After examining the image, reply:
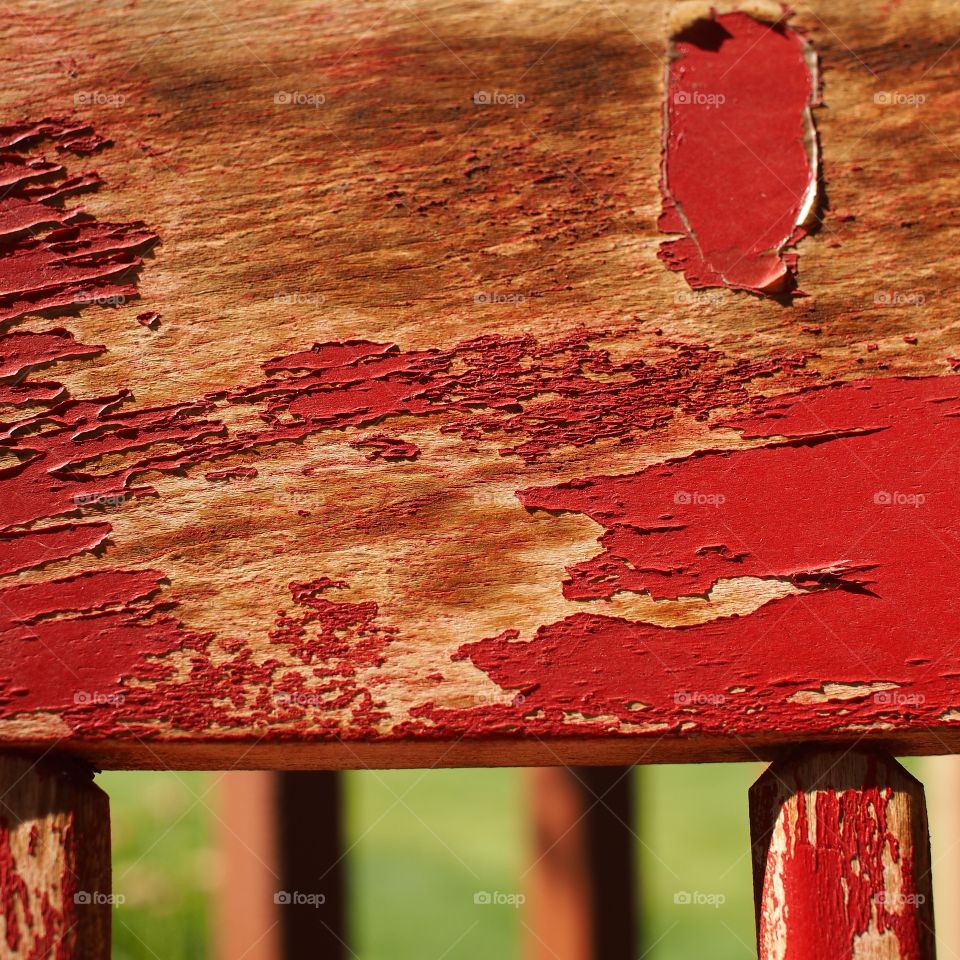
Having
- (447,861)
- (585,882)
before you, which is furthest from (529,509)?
(447,861)

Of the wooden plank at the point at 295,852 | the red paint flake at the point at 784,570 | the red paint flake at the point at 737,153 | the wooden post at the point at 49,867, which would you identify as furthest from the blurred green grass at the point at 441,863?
the red paint flake at the point at 737,153

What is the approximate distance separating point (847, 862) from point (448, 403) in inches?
17.5

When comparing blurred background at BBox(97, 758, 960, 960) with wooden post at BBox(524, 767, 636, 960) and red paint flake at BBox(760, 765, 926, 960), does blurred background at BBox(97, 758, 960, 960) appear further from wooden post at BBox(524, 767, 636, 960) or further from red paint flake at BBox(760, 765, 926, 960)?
red paint flake at BBox(760, 765, 926, 960)

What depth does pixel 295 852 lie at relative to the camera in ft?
5.94

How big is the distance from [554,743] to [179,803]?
278 cm

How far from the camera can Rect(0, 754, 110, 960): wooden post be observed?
0.68 metres

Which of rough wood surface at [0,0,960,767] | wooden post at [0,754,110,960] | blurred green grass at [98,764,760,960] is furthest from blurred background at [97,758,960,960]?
rough wood surface at [0,0,960,767]

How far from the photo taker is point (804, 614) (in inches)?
27.3

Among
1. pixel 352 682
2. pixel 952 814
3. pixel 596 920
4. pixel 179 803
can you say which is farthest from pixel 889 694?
pixel 179 803

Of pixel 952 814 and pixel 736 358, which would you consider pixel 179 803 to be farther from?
pixel 736 358

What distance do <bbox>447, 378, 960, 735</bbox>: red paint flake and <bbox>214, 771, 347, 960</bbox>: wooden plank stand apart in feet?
3.97

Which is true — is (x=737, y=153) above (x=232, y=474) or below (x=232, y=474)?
above

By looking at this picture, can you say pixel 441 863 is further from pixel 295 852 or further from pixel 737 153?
pixel 737 153

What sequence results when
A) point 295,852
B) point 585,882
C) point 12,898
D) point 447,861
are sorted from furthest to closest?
point 447,861 → point 585,882 → point 295,852 → point 12,898
